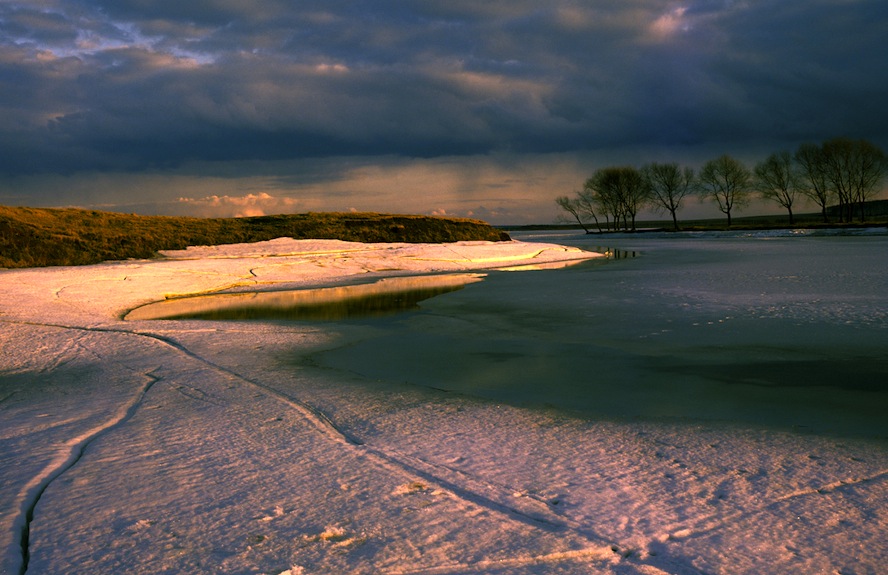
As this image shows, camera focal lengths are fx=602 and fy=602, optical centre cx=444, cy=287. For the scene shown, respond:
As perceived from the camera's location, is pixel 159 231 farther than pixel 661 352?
Yes

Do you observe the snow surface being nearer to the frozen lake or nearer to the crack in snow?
the crack in snow

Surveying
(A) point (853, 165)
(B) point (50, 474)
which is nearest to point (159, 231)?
(B) point (50, 474)

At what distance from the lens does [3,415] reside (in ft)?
11.9

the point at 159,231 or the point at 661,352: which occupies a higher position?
the point at 159,231

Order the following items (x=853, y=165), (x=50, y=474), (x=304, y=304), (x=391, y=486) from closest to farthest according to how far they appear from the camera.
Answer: (x=391, y=486) < (x=50, y=474) < (x=304, y=304) < (x=853, y=165)

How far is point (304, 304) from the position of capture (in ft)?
31.0

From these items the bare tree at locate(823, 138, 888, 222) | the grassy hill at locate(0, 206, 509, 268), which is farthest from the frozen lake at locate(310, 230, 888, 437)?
the bare tree at locate(823, 138, 888, 222)

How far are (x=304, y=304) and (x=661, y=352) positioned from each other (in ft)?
19.2

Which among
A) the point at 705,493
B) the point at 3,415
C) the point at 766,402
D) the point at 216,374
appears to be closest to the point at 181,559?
the point at 705,493

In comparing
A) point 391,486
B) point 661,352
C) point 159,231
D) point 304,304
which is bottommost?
point 661,352

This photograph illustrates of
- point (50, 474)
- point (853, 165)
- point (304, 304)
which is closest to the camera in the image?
point (50, 474)

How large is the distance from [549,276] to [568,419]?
1025 centimetres

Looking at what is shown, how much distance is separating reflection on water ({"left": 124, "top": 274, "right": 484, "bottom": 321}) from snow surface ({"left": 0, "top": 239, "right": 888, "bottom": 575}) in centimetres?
364

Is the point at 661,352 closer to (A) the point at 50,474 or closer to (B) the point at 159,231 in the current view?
(A) the point at 50,474
